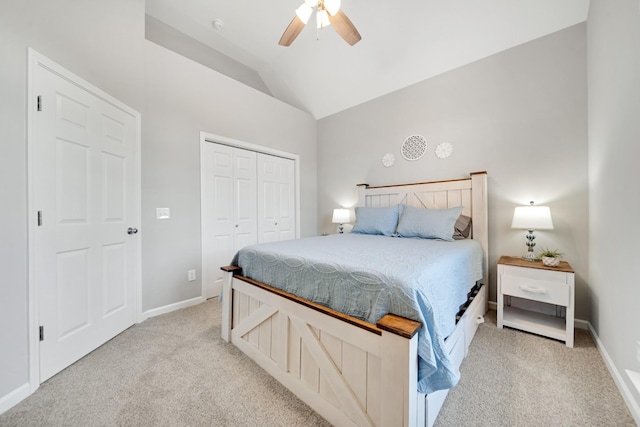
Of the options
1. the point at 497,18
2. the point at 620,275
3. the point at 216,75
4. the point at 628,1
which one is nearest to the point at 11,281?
the point at 216,75

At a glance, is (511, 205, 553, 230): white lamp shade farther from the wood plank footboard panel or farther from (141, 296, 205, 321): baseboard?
(141, 296, 205, 321): baseboard

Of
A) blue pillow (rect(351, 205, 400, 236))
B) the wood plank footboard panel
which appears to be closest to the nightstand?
blue pillow (rect(351, 205, 400, 236))

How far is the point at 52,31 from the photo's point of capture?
156 centimetres

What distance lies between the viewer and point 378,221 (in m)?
2.85

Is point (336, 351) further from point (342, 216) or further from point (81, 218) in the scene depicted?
point (342, 216)

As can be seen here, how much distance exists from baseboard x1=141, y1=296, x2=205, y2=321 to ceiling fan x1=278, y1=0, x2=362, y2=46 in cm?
289

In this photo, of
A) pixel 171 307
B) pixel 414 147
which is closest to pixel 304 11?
pixel 414 147

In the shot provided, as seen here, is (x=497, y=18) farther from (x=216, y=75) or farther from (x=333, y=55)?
(x=216, y=75)

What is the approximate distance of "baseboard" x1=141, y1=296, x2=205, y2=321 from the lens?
234 centimetres

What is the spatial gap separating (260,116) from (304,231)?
6.49 ft

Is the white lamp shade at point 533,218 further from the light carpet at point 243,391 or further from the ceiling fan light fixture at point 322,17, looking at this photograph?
the ceiling fan light fixture at point 322,17

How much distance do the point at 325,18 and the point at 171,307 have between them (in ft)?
10.2

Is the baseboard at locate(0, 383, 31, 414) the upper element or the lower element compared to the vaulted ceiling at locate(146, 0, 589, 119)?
lower

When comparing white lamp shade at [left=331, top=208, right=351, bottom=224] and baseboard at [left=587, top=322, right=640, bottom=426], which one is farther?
white lamp shade at [left=331, top=208, right=351, bottom=224]
